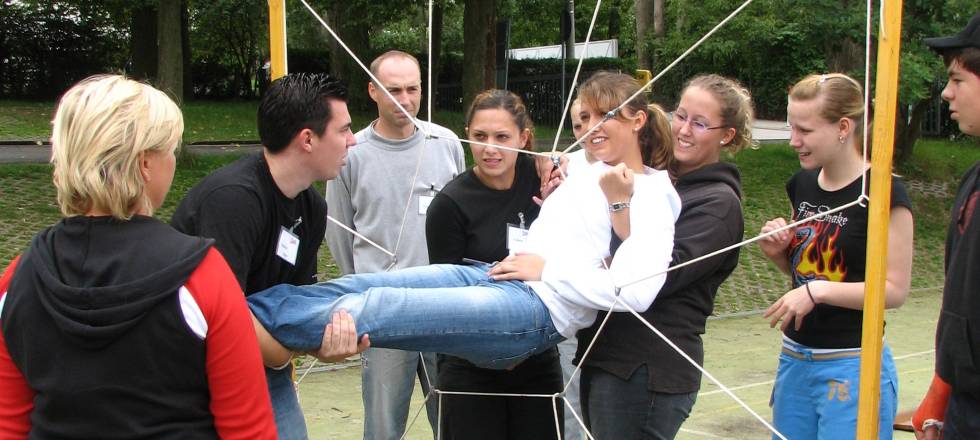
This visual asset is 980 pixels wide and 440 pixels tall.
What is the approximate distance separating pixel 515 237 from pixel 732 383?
2.95m

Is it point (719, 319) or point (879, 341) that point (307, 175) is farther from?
point (719, 319)

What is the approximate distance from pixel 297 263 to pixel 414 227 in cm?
113

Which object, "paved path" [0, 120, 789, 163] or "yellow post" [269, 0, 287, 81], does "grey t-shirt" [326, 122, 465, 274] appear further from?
"paved path" [0, 120, 789, 163]

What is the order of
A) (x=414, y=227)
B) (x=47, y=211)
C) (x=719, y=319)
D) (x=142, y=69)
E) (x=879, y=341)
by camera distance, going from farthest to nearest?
(x=142, y=69) < (x=47, y=211) < (x=719, y=319) < (x=414, y=227) < (x=879, y=341)

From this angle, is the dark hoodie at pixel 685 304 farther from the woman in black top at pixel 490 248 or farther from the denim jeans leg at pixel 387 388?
the denim jeans leg at pixel 387 388

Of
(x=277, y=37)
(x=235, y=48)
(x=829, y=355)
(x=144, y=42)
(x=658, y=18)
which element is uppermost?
(x=658, y=18)

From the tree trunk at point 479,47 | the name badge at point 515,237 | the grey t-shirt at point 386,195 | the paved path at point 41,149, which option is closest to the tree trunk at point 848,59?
the paved path at point 41,149

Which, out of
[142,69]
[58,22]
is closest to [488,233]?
[142,69]

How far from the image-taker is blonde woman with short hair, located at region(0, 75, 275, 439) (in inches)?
64.1

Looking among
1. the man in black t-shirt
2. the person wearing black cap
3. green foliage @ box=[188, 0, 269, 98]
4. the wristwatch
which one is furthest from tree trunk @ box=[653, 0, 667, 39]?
the person wearing black cap

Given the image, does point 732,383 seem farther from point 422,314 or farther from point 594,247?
point 422,314

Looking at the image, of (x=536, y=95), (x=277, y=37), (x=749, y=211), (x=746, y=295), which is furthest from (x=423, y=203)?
(x=536, y=95)

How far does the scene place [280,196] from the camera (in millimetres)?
2279

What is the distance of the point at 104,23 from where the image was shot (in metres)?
18.8
